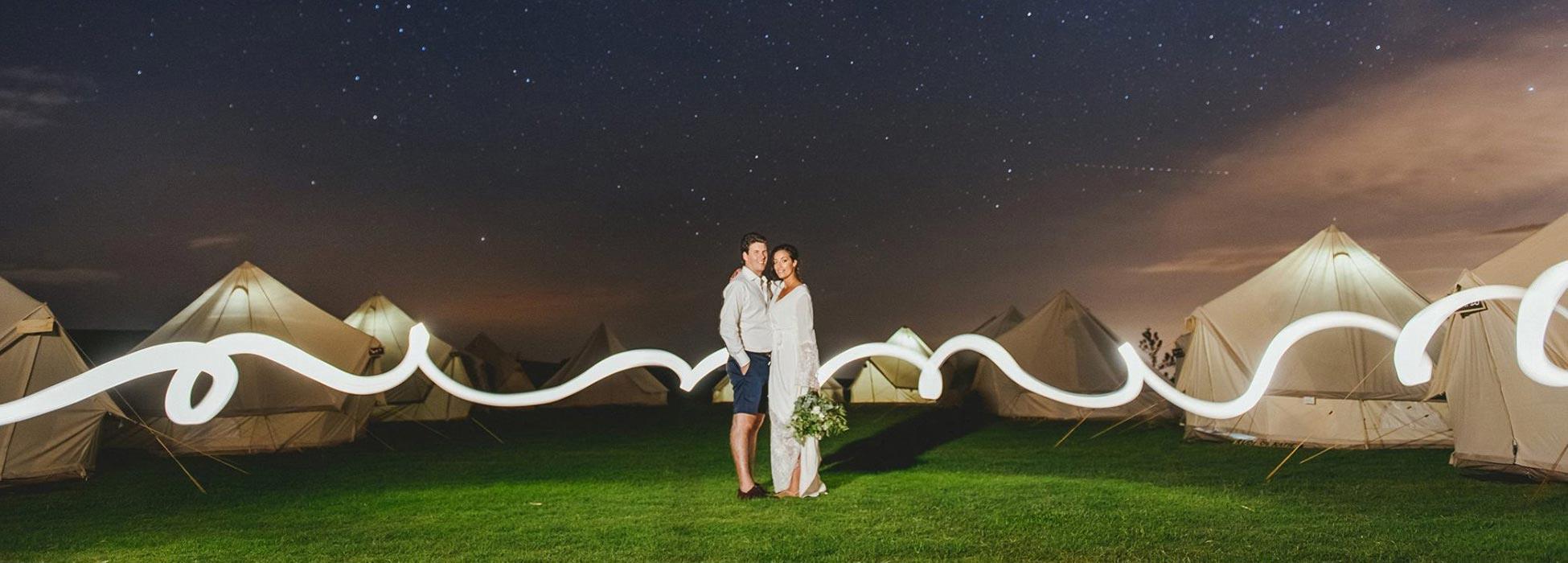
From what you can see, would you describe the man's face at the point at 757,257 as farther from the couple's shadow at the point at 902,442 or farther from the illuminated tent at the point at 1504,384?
the illuminated tent at the point at 1504,384

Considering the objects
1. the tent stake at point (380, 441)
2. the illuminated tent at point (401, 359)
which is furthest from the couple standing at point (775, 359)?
the illuminated tent at point (401, 359)

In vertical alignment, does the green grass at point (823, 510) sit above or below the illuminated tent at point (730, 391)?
below

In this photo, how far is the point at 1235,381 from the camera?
14656mm

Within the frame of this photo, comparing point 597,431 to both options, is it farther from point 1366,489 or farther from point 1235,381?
point 1366,489

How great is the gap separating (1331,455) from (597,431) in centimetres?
1214

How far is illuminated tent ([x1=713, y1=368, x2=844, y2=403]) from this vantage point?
30234 mm

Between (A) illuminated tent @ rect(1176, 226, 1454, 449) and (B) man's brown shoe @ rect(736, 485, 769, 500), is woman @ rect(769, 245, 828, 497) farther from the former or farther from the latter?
(A) illuminated tent @ rect(1176, 226, 1454, 449)

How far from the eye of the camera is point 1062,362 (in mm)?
20875

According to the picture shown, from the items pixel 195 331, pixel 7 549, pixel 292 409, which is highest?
pixel 195 331

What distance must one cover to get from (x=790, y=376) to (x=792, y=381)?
47 mm

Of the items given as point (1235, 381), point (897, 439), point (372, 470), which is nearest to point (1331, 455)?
point (1235, 381)

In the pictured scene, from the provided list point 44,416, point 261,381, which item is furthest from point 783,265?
point 261,381

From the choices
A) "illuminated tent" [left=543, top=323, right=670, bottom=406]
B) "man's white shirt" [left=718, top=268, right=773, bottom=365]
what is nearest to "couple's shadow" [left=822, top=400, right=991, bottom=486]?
"man's white shirt" [left=718, top=268, right=773, bottom=365]

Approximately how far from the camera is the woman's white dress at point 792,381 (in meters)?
8.27
